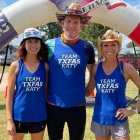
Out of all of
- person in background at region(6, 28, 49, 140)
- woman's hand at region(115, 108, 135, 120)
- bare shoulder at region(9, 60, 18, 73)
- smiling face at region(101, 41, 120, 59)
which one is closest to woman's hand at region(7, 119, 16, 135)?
person in background at region(6, 28, 49, 140)

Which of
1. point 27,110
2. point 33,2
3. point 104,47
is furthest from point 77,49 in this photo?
point 33,2

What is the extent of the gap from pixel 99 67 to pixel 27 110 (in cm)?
85

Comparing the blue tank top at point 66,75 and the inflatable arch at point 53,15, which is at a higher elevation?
the inflatable arch at point 53,15

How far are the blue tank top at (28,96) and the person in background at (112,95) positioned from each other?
568 millimetres

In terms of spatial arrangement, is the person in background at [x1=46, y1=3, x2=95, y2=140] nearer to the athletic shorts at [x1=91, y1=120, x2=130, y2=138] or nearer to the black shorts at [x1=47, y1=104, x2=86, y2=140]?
the black shorts at [x1=47, y1=104, x2=86, y2=140]

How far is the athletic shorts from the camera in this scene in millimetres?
3605

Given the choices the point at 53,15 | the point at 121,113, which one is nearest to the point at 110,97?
the point at 121,113

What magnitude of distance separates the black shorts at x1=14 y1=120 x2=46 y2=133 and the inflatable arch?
3.12 m

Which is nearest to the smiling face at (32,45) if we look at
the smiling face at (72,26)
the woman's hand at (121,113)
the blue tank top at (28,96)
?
the blue tank top at (28,96)

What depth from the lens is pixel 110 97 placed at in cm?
366

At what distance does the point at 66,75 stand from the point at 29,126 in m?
0.64

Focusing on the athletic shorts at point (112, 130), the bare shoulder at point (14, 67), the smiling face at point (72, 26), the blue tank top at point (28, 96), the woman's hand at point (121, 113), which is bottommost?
the athletic shorts at point (112, 130)

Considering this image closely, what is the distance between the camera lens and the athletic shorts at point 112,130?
3.61 m

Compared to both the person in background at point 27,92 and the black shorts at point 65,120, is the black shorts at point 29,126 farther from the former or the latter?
the black shorts at point 65,120
